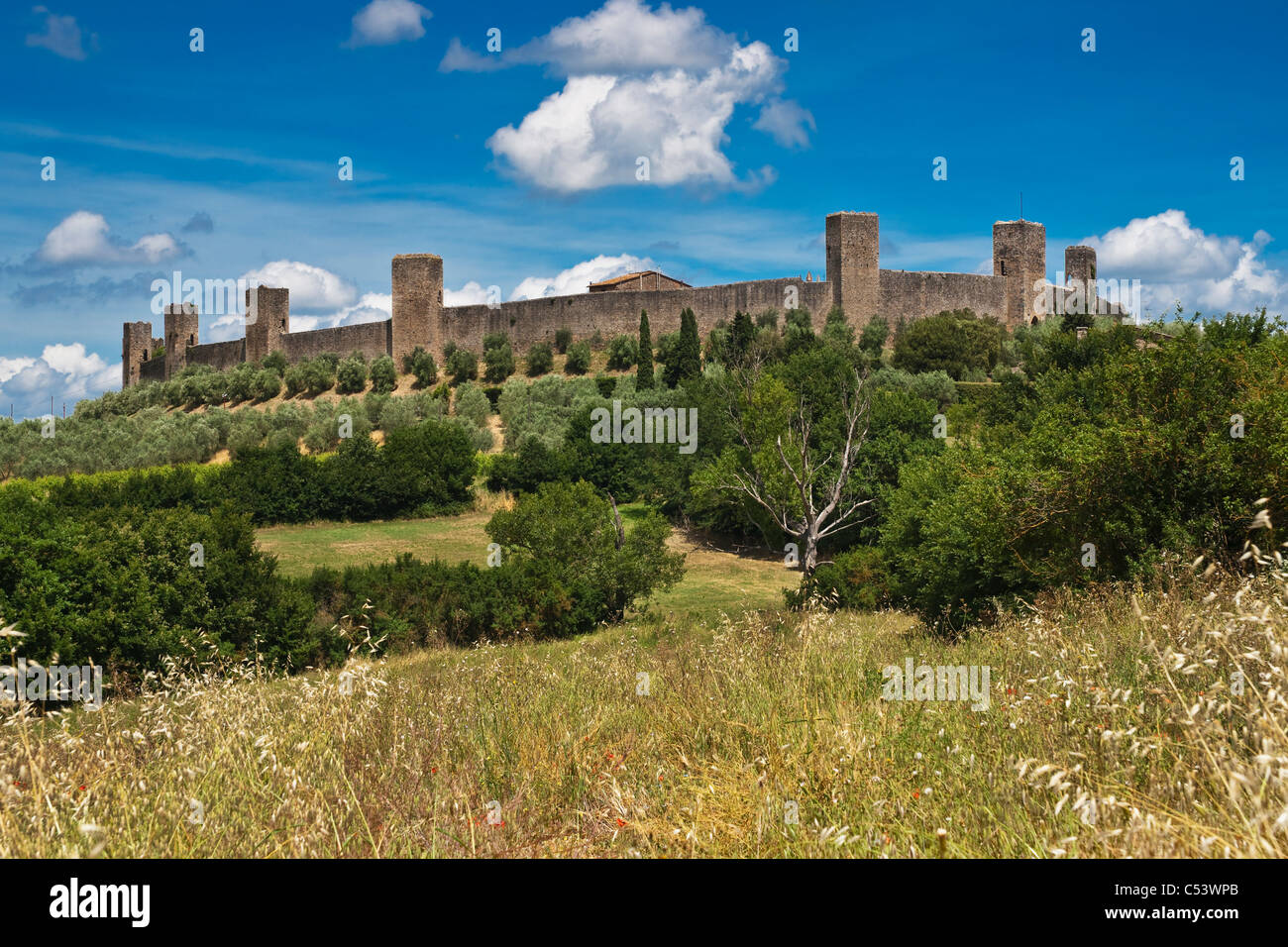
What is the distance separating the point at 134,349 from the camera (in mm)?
65375

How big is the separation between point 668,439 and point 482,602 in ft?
55.0

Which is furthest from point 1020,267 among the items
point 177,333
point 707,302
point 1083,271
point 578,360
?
point 177,333

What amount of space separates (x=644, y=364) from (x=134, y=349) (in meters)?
42.9

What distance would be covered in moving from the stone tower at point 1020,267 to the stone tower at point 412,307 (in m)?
32.0

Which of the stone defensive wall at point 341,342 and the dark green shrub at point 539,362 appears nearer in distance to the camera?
the dark green shrub at point 539,362

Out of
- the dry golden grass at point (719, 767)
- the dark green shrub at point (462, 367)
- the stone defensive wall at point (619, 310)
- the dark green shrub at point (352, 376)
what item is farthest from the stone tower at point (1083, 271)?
the dry golden grass at point (719, 767)

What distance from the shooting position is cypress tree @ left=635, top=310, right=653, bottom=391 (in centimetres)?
4081

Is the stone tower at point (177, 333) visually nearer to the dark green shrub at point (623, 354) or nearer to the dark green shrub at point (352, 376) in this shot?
the dark green shrub at point (352, 376)

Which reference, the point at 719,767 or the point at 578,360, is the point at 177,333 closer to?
the point at 578,360

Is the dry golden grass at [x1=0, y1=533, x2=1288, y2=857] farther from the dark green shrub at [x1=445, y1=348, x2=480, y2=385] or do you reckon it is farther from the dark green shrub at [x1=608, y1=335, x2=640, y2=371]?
the dark green shrub at [x1=445, y1=348, x2=480, y2=385]

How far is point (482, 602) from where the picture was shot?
60.4 ft

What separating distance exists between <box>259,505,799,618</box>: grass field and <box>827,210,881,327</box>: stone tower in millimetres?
20604

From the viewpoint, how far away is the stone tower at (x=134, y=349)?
2569 inches
